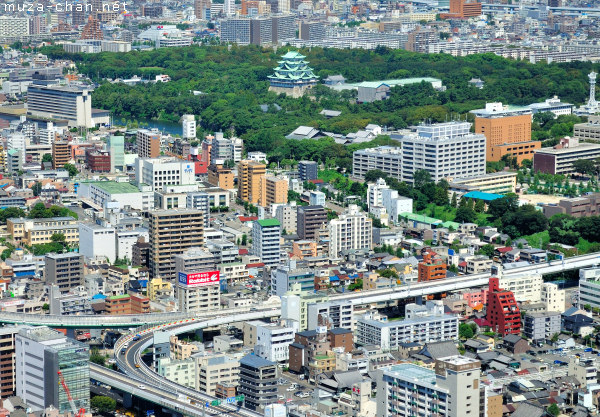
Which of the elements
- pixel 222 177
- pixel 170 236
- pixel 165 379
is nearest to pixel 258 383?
pixel 165 379

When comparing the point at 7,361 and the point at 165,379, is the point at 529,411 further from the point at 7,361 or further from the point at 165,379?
the point at 7,361

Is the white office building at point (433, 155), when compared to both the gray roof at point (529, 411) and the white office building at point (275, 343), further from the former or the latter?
the gray roof at point (529, 411)

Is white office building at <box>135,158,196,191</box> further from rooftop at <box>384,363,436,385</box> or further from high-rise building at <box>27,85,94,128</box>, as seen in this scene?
rooftop at <box>384,363,436,385</box>

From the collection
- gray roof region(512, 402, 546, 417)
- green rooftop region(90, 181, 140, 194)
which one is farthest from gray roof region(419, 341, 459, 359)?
green rooftop region(90, 181, 140, 194)

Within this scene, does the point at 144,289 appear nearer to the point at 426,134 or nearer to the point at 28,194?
the point at 28,194

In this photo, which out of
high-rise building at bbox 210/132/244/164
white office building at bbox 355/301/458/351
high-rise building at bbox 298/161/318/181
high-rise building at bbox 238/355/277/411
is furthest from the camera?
high-rise building at bbox 210/132/244/164

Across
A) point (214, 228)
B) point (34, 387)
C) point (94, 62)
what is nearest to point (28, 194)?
point (214, 228)

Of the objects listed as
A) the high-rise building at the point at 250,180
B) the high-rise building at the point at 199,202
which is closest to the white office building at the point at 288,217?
the high-rise building at the point at 199,202
